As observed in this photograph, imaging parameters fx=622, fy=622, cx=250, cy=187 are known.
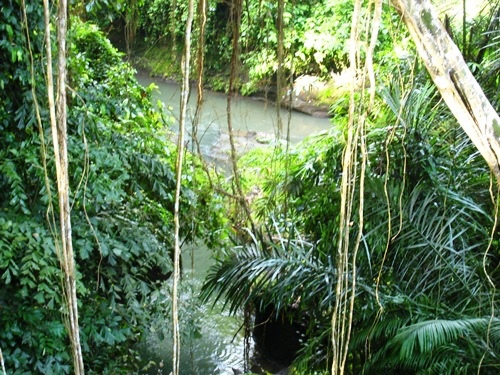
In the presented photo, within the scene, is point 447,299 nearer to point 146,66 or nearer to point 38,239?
point 38,239

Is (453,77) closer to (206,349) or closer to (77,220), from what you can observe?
(77,220)

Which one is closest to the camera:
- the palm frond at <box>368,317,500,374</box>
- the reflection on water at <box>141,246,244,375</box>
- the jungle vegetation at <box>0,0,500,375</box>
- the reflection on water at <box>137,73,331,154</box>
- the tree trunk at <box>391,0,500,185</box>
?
the tree trunk at <box>391,0,500,185</box>

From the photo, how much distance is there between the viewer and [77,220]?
278cm

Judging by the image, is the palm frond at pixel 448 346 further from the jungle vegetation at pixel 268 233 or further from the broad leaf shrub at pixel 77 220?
the broad leaf shrub at pixel 77 220

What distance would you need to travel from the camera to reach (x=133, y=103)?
3.83 m

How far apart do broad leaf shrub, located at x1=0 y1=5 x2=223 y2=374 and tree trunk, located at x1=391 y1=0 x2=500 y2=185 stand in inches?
51.8

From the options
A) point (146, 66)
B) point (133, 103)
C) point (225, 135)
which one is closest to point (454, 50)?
point (133, 103)

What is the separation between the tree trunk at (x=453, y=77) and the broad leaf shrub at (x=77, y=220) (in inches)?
51.8

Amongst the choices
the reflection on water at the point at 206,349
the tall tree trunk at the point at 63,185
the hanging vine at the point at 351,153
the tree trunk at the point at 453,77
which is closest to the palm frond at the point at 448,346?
the hanging vine at the point at 351,153

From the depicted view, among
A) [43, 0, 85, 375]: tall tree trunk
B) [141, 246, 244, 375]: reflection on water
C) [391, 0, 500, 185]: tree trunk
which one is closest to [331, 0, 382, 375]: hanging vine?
[391, 0, 500, 185]: tree trunk

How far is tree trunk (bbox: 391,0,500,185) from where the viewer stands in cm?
125

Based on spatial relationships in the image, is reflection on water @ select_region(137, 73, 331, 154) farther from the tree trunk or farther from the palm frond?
the tree trunk

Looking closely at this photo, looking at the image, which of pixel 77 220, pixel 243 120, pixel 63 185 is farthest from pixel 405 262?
pixel 243 120

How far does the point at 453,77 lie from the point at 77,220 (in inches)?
77.1
